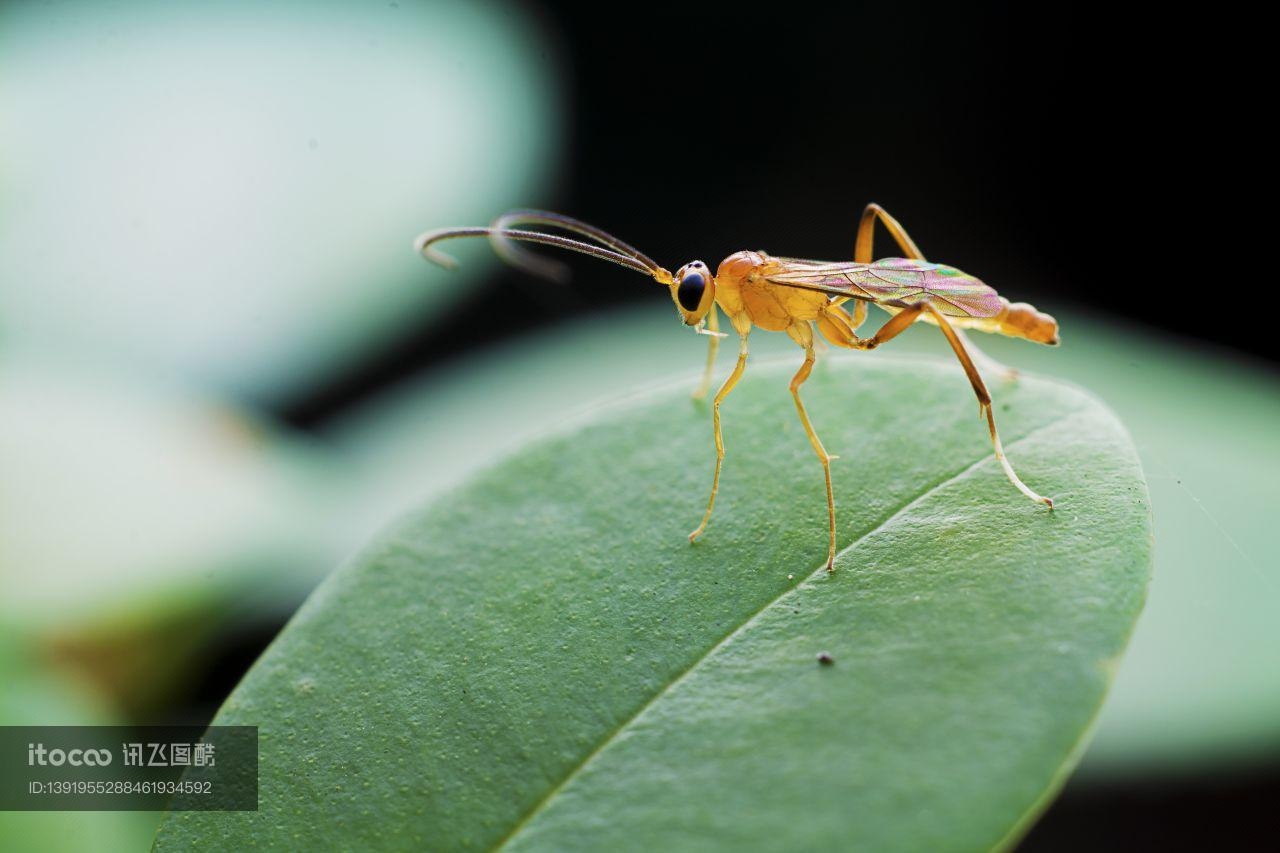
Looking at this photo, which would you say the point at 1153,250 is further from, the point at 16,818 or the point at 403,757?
the point at 16,818

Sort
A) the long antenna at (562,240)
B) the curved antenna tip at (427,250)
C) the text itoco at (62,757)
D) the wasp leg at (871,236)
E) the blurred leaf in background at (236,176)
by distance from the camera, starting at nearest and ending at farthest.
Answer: the text itoco at (62,757)
the long antenna at (562,240)
the curved antenna tip at (427,250)
the wasp leg at (871,236)
the blurred leaf in background at (236,176)

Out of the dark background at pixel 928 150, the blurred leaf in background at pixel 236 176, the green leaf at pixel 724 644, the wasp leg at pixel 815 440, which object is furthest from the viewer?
the dark background at pixel 928 150

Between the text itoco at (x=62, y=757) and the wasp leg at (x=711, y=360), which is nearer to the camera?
the text itoco at (x=62, y=757)

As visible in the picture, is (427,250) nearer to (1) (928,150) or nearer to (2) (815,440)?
(2) (815,440)

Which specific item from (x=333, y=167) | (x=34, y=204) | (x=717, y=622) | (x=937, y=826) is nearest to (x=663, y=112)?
(x=333, y=167)

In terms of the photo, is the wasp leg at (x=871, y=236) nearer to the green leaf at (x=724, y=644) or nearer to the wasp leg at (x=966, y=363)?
the wasp leg at (x=966, y=363)

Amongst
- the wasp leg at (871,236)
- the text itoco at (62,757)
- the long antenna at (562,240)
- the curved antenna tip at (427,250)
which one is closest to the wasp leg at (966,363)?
the wasp leg at (871,236)

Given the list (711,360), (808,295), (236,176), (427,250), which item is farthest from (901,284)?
(236,176)
